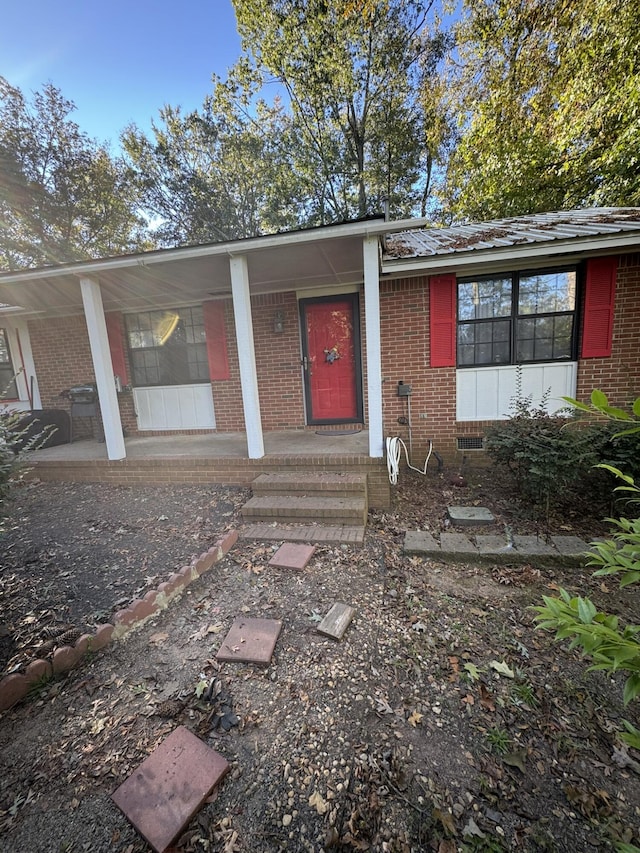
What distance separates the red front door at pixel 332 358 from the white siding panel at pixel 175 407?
75.3 inches

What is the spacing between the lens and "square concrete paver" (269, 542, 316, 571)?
2996mm

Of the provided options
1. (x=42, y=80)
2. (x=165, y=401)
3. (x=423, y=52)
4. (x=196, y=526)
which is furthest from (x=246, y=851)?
(x=42, y=80)

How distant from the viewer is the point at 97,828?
131 cm

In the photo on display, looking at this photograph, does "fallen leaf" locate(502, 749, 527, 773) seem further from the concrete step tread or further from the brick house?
the brick house

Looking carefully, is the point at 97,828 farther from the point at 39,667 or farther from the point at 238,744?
the point at 39,667

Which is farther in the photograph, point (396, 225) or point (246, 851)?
point (396, 225)

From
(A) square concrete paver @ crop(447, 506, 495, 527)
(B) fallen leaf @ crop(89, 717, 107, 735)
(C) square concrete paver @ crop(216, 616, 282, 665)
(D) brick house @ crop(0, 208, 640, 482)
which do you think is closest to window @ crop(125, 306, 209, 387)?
(D) brick house @ crop(0, 208, 640, 482)

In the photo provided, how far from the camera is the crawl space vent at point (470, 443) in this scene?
18.0 ft

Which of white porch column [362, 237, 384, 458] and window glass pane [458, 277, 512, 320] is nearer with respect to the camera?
white porch column [362, 237, 384, 458]

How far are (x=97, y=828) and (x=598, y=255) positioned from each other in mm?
6764

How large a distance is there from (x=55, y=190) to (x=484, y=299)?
14.5 m

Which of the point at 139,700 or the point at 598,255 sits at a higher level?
the point at 598,255

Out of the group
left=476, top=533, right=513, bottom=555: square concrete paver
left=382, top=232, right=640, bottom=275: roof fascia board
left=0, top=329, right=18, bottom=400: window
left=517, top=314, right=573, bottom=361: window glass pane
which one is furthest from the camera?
left=0, top=329, right=18, bottom=400: window

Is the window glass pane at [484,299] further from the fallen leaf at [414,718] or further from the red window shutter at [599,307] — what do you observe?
the fallen leaf at [414,718]
